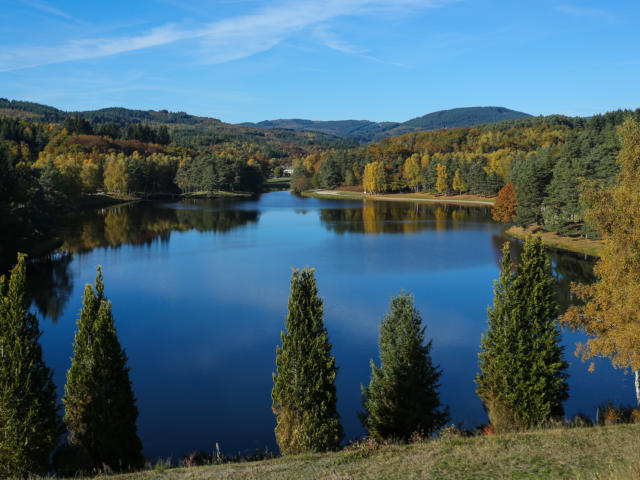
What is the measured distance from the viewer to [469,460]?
10164 millimetres

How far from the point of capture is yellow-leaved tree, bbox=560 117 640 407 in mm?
12930

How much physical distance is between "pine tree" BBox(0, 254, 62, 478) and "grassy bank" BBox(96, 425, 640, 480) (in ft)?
7.63

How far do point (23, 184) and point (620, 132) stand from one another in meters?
39.8

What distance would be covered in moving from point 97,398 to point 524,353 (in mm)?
10845

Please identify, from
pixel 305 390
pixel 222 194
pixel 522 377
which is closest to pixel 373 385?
pixel 305 390

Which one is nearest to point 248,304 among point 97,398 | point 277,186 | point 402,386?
point 402,386

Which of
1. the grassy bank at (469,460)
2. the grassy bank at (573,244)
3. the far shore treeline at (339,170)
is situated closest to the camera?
the grassy bank at (469,460)

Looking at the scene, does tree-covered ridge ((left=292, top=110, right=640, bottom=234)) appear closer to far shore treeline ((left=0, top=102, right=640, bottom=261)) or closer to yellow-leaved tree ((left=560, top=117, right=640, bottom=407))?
far shore treeline ((left=0, top=102, right=640, bottom=261))

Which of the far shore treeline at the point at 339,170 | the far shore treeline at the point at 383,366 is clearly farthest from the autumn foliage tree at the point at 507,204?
the far shore treeline at the point at 383,366

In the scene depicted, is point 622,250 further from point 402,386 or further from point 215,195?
point 215,195

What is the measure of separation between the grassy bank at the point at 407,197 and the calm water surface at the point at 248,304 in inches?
1214

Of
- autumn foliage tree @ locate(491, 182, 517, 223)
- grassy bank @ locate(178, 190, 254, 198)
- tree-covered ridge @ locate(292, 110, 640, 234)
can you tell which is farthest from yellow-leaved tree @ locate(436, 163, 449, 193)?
grassy bank @ locate(178, 190, 254, 198)

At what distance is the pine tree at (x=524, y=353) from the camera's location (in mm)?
13742

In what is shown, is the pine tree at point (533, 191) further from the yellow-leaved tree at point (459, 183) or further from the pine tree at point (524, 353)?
the yellow-leaved tree at point (459, 183)
